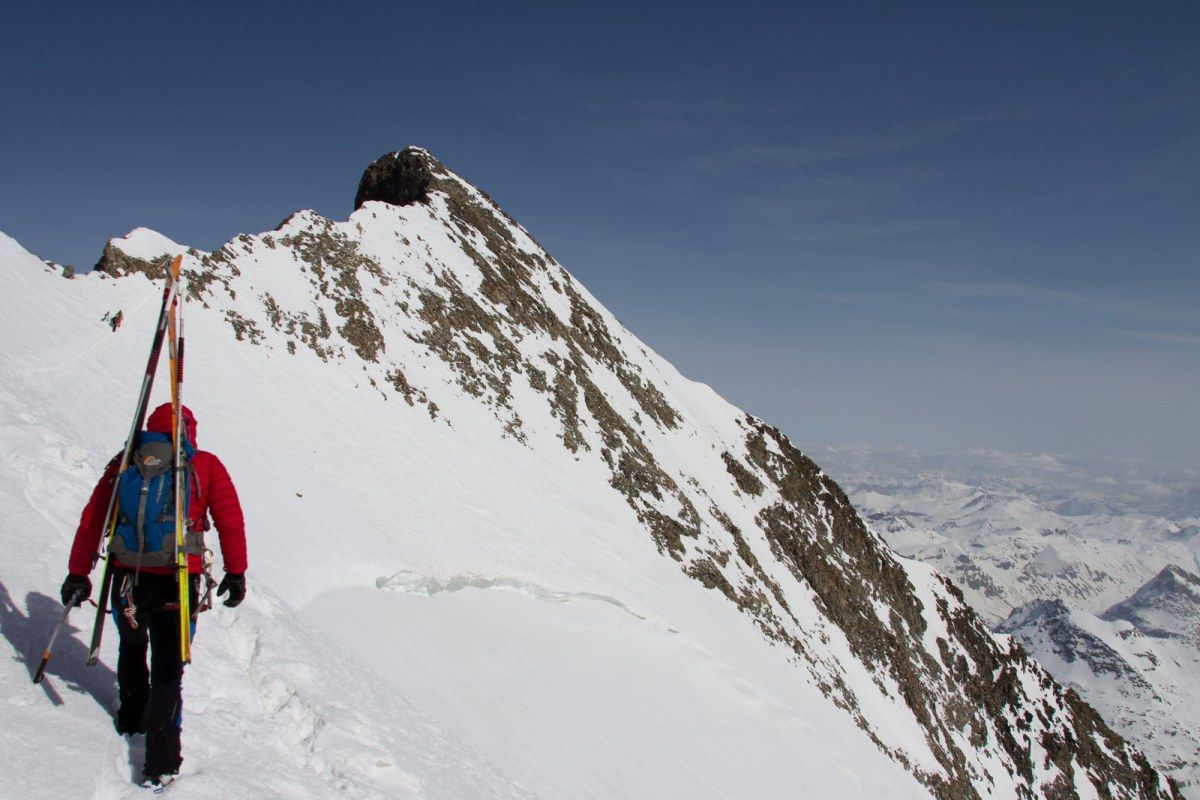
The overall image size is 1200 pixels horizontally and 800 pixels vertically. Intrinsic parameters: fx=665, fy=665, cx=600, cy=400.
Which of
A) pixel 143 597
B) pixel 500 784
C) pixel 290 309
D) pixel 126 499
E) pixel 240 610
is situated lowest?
pixel 500 784

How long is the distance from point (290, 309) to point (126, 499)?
2151 cm

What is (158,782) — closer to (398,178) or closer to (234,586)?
(234,586)

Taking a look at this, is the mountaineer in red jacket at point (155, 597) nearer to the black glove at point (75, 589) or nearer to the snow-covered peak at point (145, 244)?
the black glove at point (75, 589)

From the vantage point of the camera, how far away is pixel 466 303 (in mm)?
35906

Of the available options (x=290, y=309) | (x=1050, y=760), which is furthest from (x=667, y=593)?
(x=1050, y=760)

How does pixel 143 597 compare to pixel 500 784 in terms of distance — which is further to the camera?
pixel 500 784

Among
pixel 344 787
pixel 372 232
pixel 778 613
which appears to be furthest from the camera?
pixel 778 613

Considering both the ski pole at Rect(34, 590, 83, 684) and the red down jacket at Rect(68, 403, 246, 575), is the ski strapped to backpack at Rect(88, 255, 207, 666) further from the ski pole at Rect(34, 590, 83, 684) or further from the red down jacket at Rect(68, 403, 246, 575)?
the ski pole at Rect(34, 590, 83, 684)

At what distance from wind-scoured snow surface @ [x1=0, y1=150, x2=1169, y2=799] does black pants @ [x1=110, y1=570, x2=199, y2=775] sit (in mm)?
278

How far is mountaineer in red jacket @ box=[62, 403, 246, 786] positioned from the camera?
479cm

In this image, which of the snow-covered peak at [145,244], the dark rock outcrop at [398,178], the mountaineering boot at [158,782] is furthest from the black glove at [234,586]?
the dark rock outcrop at [398,178]

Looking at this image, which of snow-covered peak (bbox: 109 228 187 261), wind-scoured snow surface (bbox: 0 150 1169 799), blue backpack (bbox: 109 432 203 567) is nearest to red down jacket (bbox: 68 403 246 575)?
blue backpack (bbox: 109 432 203 567)

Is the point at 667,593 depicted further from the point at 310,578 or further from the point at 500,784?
the point at 500,784

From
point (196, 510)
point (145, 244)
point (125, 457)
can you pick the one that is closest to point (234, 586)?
point (196, 510)
